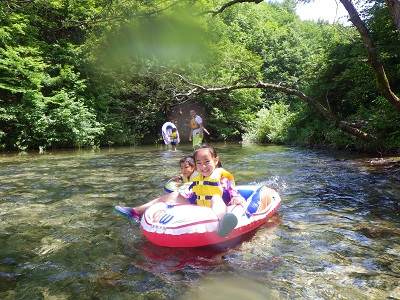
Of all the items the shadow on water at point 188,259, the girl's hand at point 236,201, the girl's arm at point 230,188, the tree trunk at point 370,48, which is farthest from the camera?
the tree trunk at point 370,48

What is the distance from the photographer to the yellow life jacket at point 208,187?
3.73 meters

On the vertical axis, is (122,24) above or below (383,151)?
above

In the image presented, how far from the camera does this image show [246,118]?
24.0 meters

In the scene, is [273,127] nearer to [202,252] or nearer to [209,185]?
[209,185]

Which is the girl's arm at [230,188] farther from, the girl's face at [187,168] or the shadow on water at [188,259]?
the girl's face at [187,168]

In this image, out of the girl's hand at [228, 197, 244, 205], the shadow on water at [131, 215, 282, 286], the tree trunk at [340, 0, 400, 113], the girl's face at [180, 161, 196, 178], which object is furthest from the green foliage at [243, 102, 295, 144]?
the shadow on water at [131, 215, 282, 286]

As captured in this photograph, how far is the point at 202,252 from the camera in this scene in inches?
126

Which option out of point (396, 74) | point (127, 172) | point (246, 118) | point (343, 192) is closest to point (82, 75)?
point (246, 118)

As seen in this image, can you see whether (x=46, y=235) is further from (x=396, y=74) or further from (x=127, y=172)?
(x=396, y=74)

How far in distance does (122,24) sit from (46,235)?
16862mm

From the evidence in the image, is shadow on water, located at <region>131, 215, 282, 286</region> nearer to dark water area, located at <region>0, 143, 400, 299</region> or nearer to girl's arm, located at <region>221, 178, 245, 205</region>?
dark water area, located at <region>0, 143, 400, 299</region>

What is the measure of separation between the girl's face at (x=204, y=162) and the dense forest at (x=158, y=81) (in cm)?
574

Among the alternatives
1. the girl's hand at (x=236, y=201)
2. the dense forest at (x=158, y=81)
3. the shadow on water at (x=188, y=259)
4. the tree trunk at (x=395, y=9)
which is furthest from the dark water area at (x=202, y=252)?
the dense forest at (x=158, y=81)

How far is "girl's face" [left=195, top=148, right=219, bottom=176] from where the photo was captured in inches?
145
